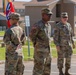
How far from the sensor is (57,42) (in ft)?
38.4

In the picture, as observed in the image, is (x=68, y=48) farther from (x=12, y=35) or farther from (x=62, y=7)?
(x=62, y=7)

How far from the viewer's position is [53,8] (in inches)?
2352

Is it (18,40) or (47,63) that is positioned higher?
(18,40)

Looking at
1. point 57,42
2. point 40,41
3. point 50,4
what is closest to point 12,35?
point 40,41

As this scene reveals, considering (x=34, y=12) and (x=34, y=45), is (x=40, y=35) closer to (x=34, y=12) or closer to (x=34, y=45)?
(x=34, y=45)

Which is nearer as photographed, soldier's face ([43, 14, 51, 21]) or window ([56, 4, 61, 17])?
soldier's face ([43, 14, 51, 21])

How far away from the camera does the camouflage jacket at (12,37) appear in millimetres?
9164

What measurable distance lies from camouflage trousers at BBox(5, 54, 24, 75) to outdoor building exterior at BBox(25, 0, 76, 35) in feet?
163

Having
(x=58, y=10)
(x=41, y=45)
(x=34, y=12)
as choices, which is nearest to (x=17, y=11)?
(x=58, y=10)

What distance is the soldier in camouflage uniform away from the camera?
918 cm

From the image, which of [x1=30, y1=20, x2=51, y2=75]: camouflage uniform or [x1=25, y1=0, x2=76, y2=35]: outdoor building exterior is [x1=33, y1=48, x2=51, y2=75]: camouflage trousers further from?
[x1=25, y1=0, x2=76, y2=35]: outdoor building exterior

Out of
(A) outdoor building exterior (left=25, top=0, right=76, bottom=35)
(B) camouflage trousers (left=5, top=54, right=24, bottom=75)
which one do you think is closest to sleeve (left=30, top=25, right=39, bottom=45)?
(B) camouflage trousers (left=5, top=54, right=24, bottom=75)

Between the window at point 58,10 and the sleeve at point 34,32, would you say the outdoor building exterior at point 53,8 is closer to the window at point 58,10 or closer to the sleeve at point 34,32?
the window at point 58,10

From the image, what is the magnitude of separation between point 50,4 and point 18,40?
50236 millimetres
